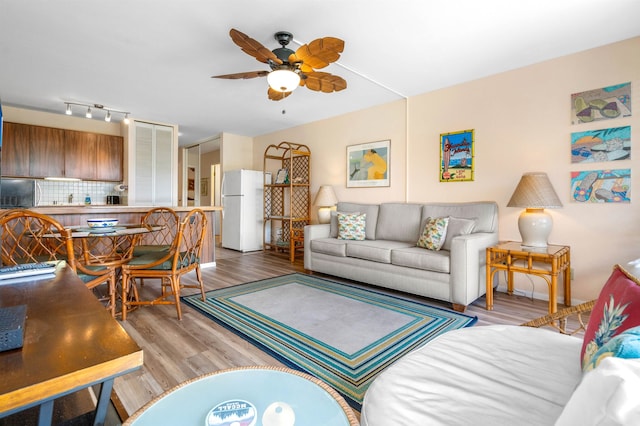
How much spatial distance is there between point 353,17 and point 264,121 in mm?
3349

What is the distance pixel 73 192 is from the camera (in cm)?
534

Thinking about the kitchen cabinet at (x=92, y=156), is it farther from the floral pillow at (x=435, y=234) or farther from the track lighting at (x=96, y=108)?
the floral pillow at (x=435, y=234)

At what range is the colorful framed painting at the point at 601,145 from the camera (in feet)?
8.82

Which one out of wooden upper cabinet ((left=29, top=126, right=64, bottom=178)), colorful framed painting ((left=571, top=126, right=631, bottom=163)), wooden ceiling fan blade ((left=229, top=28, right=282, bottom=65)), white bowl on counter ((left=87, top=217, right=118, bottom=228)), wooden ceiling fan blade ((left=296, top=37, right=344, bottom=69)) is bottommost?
white bowl on counter ((left=87, top=217, right=118, bottom=228))

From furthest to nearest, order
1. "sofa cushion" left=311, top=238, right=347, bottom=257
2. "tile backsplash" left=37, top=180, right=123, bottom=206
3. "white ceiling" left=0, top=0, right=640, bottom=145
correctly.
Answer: "tile backsplash" left=37, top=180, right=123, bottom=206
"sofa cushion" left=311, top=238, right=347, bottom=257
"white ceiling" left=0, top=0, right=640, bottom=145

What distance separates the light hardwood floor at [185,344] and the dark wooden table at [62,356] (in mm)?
383

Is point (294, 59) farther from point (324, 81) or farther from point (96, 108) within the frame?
point (96, 108)

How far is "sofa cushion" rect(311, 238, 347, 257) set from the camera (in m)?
3.75

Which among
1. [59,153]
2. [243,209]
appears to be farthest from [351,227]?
[59,153]

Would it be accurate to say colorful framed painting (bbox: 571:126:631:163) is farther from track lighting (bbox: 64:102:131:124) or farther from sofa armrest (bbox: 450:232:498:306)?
track lighting (bbox: 64:102:131:124)

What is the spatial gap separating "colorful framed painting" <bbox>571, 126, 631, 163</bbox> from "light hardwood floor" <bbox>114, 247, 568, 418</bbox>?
1.44 meters

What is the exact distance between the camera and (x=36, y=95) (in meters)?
4.13

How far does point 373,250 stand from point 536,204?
1.58 metres

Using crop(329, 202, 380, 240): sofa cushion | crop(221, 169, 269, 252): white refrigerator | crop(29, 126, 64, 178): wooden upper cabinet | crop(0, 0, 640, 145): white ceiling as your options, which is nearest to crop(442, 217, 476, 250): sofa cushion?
crop(329, 202, 380, 240): sofa cushion
